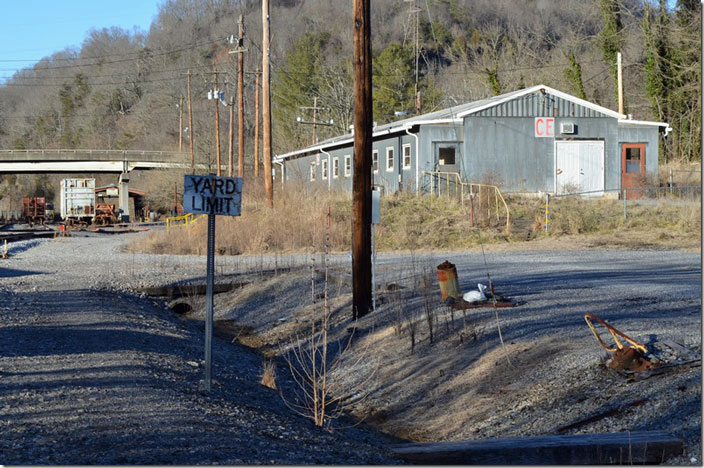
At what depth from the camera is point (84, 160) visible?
8194 centimetres

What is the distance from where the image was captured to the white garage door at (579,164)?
36656 mm

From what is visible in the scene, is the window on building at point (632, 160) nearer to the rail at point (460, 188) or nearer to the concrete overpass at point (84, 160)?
the rail at point (460, 188)

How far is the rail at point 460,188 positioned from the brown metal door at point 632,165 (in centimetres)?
770

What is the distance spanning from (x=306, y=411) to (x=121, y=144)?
122 metres

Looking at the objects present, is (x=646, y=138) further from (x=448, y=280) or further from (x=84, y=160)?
(x=84, y=160)

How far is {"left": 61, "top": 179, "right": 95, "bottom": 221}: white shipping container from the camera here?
61688 millimetres

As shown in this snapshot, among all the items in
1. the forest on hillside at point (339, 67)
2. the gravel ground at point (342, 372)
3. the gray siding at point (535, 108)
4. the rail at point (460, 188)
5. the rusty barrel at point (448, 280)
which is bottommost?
the gravel ground at point (342, 372)

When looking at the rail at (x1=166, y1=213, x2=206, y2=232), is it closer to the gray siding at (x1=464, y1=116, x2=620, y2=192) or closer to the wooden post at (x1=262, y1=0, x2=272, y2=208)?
the wooden post at (x1=262, y1=0, x2=272, y2=208)

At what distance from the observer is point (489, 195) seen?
31250 mm

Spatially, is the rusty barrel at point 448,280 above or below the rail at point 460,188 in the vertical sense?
below

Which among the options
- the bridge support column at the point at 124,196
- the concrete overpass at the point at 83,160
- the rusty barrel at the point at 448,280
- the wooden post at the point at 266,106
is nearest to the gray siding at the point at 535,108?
the wooden post at the point at 266,106

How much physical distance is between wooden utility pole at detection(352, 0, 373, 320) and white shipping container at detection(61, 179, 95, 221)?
50529 millimetres

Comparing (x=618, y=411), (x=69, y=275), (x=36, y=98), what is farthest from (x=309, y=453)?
(x=36, y=98)

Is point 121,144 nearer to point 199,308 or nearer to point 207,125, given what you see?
point 207,125
